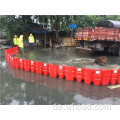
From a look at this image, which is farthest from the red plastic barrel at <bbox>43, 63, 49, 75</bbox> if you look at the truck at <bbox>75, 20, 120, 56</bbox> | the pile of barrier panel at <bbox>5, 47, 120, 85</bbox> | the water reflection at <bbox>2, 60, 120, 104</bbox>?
the truck at <bbox>75, 20, 120, 56</bbox>

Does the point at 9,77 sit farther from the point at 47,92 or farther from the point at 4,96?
the point at 47,92

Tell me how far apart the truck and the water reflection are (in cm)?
666

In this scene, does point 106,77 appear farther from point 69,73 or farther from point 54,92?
point 54,92

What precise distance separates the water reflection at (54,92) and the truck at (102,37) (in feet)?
21.8

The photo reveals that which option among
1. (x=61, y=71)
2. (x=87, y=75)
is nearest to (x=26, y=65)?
(x=61, y=71)

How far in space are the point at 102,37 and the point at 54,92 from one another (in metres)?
8.23

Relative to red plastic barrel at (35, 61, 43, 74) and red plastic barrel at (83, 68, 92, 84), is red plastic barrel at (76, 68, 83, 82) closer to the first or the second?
red plastic barrel at (83, 68, 92, 84)

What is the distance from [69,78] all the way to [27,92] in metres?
2.57

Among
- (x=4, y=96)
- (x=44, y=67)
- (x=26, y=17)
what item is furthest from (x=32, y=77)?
(x=26, y=17)

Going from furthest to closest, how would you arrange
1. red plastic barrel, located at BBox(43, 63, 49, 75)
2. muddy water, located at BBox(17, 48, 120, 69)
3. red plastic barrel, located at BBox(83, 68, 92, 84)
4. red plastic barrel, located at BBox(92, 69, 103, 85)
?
muddy water, located at BBox(17, 48, 120, 69) < red plastic barrel, located at BBox(43, 63, 49, 75) < red plastic barrel, located at BBox(83, 68, 92, 84) < red plastic barrel, located at BBox(92, 69, 103, 85)

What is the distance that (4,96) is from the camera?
587 centimetres

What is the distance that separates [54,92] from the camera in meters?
6.28

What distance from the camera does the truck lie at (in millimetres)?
12328

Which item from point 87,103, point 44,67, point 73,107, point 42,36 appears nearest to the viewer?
point 73,107
